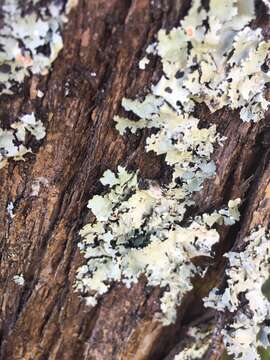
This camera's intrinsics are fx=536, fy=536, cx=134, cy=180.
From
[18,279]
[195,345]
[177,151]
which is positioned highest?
[177,151]

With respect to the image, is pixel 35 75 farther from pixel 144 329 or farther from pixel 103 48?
pixel 144 329

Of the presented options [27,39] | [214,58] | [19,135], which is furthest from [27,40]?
[214,58]

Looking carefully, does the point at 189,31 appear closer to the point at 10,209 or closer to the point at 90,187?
the point at 90,187

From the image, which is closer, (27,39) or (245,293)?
(27,39)

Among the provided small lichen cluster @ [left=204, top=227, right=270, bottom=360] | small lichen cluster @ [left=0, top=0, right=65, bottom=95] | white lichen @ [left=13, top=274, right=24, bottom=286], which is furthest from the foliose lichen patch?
small lichen cluster @ [left=204, top=227, right=270, bottom=360]

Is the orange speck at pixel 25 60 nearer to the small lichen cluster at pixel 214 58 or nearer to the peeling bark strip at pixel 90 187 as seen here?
the peeling bark strip at pixel 90 187

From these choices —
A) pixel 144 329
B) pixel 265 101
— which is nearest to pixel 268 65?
pixel 265 101

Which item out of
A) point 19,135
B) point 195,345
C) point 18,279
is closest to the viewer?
point 19,135

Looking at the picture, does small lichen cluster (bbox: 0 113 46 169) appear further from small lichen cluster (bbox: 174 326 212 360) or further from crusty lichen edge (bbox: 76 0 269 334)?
small lichen cluster (bbox: 174 326 212 360)
